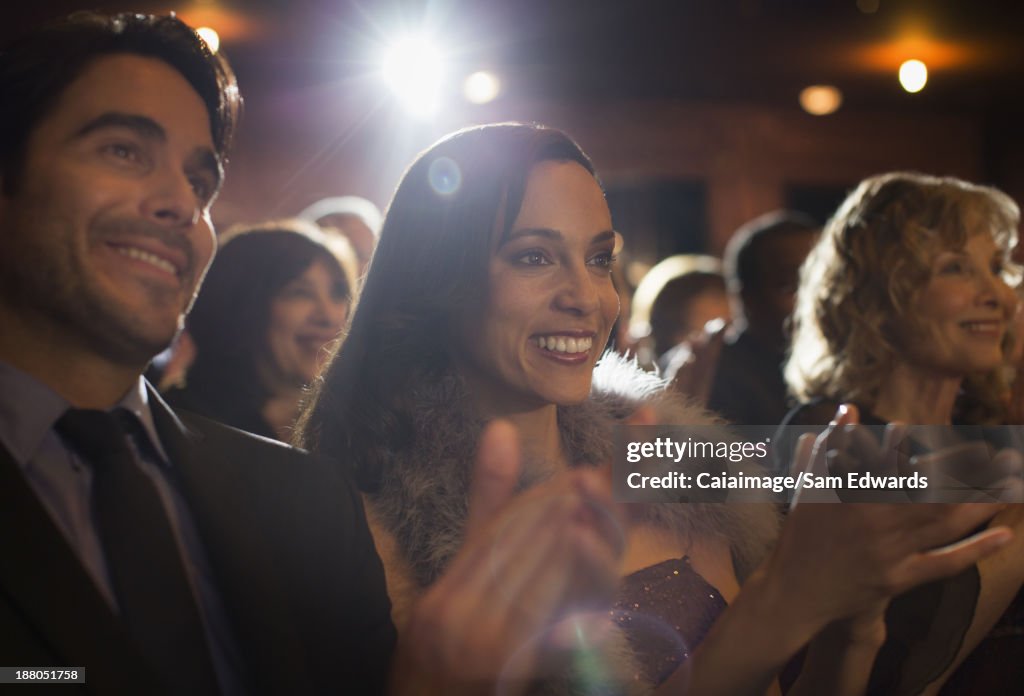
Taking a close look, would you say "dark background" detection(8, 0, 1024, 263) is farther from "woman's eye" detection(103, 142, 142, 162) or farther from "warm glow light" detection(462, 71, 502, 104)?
"woman's eye" detection(103, 142, 142, 162)

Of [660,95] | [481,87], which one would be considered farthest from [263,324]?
[660,95]

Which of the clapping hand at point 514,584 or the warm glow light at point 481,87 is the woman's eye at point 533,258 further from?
the warm glow light at point 481,87

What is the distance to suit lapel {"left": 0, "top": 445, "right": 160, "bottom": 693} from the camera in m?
0.87

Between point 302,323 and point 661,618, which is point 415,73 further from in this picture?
point 661,618

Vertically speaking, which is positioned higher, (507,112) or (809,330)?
(507,112)

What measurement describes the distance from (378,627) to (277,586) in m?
0.17

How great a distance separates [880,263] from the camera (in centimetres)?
215

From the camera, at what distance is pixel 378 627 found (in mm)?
1207

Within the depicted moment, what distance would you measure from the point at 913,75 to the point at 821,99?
3.21ft

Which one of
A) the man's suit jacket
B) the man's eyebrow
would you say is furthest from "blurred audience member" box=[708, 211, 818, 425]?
the man's eyebrow

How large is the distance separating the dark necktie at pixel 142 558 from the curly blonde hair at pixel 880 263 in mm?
1614

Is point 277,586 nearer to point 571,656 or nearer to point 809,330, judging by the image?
point 571,656

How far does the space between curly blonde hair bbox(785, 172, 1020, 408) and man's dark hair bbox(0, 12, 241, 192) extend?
154 centimetres

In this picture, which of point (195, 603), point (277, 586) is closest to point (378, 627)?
point (277, 586)
